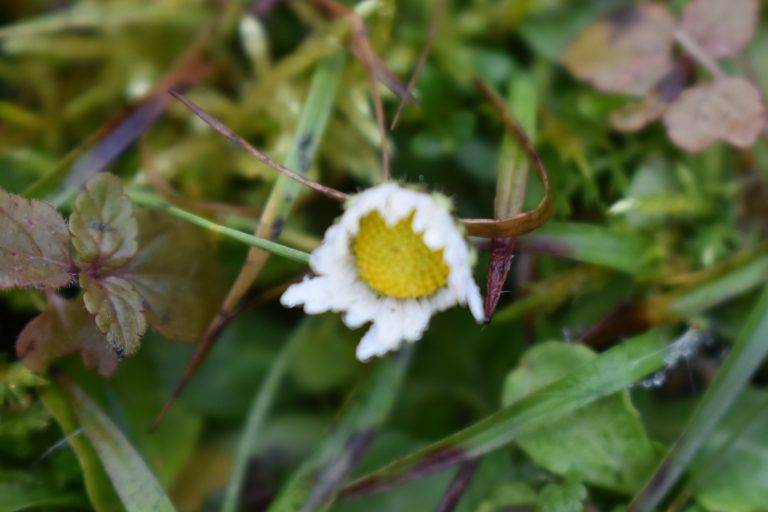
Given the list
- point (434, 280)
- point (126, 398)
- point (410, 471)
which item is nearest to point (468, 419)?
point (410, 471)

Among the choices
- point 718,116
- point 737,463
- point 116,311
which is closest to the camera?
point 116,311

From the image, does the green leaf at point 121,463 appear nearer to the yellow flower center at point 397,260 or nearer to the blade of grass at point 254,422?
the blade of grass at point 254,422

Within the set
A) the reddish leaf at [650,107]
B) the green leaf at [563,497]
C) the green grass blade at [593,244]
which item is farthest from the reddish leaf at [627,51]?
the green leaf at [563,497]

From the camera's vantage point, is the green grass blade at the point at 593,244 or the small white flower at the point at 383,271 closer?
the small white flower at the point at 383,271

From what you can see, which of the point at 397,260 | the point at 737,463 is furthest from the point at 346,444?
the point at 737,463

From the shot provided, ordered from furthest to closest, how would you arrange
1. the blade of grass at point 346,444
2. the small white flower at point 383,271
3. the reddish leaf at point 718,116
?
1. the reddish leaf at point 718,116
2. the blade of grass at point 346,444
3. the small white flower at point 383,271

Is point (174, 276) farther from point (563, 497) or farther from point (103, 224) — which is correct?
point (563, 497)
